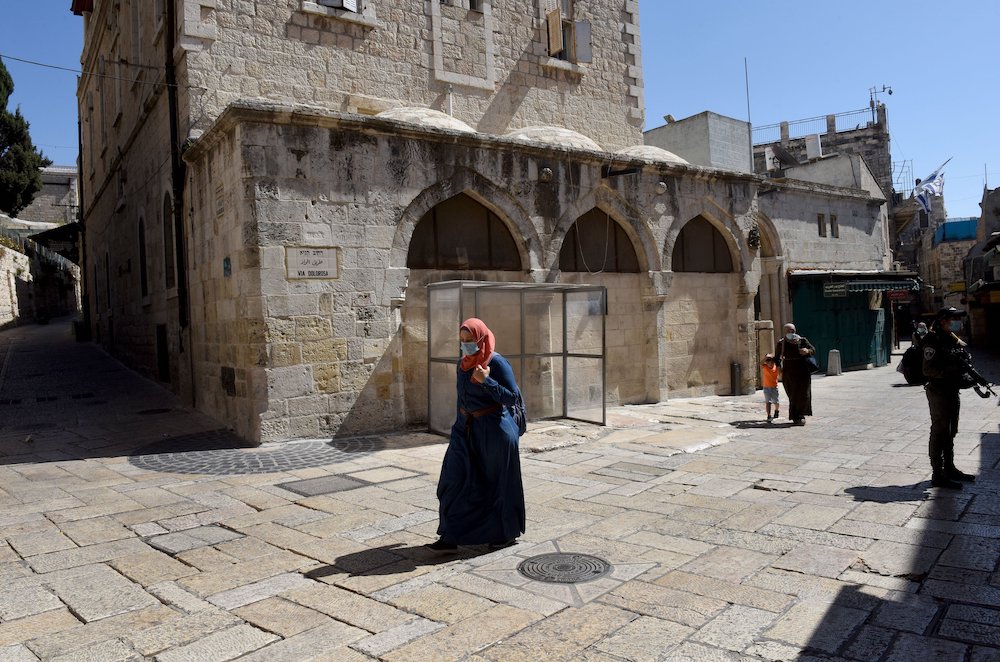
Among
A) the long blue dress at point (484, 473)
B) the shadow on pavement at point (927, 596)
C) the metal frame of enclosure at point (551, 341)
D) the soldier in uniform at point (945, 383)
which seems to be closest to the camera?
the shadow on pavement at point (927, 596)

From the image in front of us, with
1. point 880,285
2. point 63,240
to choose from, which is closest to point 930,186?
point 880,285

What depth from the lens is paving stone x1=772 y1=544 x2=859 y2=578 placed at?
4191 millimetres

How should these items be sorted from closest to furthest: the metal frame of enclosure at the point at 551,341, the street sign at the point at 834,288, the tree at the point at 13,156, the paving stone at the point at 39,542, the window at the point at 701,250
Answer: the paving stone at the point at 39,542 → the metal frame of enclosure at the point at 551,341 → the window at the point at 701,250 → the street sign at the point at 834,288 → the tree at the point at 13,156

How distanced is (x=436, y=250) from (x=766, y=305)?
1229cm

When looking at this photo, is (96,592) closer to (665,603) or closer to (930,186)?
(665,603)

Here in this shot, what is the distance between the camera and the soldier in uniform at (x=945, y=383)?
599 cm

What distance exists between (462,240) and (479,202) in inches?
24.6

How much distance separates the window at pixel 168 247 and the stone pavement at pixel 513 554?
4.38 metres

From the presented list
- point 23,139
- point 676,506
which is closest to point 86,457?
point 676,506

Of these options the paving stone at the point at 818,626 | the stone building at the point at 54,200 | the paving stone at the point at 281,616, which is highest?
the stone building at the point at 54,200

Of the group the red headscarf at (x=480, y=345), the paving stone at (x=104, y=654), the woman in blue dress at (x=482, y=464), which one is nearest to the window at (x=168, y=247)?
the red headscarf at (x=480, y=345)

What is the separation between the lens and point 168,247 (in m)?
12.5

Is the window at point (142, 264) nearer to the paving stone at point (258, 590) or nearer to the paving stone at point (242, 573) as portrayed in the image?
the paving stone at point (242, 573)

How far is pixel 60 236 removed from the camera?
3209 centimetres
